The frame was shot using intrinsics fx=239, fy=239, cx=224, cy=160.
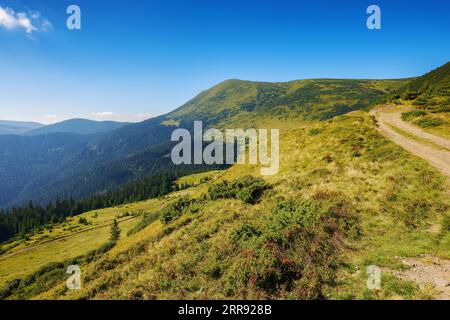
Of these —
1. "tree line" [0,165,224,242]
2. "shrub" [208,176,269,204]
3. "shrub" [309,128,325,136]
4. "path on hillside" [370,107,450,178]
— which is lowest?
"tree line" [0,165,224,242]

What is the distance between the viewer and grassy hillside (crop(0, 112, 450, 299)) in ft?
34.8

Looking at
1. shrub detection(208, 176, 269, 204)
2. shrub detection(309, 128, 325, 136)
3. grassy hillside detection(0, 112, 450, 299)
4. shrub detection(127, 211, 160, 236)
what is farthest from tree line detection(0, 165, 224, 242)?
grassy hillside detection(0, 112, 450, 299)

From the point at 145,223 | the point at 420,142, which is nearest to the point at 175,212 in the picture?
the point at 420,142

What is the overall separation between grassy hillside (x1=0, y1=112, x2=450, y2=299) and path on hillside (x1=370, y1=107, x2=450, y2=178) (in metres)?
1.27

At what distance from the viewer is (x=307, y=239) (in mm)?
13492

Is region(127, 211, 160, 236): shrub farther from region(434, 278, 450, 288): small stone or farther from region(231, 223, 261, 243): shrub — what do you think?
region(434, 278, 450, 288): small stone

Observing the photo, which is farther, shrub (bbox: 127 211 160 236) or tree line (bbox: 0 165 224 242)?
tree line (bbox: 0 165 224 242)

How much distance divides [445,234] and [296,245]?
7.63 m

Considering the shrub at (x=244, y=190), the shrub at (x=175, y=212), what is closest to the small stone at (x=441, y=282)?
the shrub at (x=244, y=190)

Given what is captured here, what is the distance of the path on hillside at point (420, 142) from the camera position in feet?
65.3

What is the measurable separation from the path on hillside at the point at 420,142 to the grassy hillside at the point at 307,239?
127 centimetres

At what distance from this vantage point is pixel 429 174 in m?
17.9

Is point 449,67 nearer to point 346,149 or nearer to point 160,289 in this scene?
point 346,149

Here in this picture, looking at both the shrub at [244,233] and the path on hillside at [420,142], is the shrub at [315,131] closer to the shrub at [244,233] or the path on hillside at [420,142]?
the path on hillside at [420,142]
